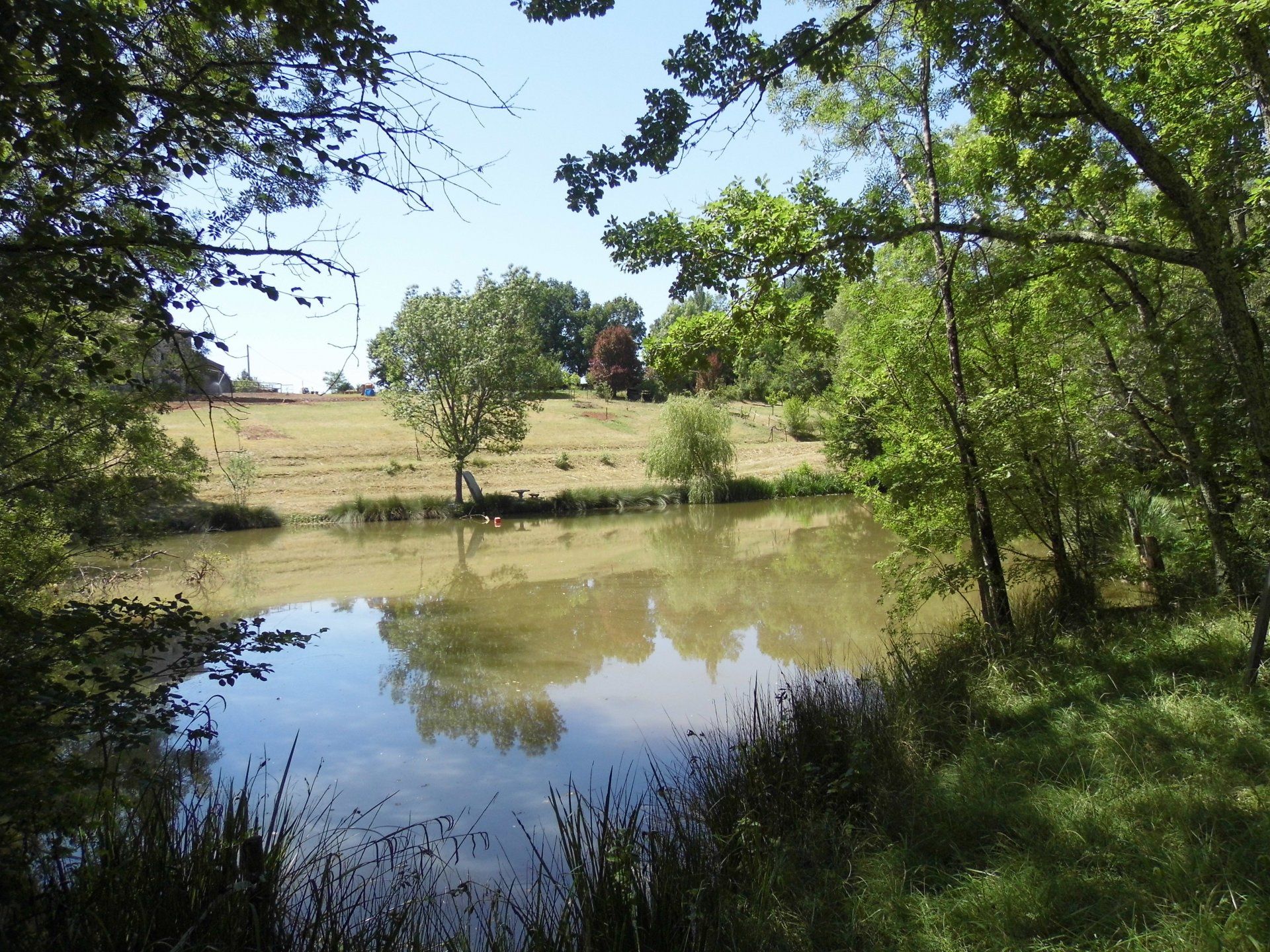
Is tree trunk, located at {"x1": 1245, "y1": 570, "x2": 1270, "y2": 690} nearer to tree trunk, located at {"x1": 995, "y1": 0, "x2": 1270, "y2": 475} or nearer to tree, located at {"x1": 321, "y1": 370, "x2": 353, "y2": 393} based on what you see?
tree trunk, located at {"x1": 995, "y1": 0, "x2": 1270, "y2": 475}

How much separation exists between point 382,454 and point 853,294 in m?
28.4

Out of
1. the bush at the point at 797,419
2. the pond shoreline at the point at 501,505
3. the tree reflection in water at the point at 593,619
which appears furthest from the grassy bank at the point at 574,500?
the bush at the point at 797,419

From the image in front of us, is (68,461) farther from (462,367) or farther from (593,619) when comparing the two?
(462,367)

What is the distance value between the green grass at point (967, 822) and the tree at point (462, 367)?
22.6 meters

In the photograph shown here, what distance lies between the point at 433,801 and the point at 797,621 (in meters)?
7.01

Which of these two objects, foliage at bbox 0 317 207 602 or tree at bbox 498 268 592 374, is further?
tree at bbox 498 268 592 374

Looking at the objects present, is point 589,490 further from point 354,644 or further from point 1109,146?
point 1109,146

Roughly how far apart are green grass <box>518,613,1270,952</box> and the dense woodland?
4.6 inches

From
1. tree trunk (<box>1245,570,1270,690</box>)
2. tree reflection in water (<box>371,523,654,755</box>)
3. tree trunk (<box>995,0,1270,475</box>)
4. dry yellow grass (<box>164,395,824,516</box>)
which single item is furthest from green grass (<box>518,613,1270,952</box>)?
dry yellow grass (<box>164,395,824,516</box>)

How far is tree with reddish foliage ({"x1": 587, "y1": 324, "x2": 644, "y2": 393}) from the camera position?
5997cm

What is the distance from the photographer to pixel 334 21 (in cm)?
368

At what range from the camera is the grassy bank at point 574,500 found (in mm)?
27922

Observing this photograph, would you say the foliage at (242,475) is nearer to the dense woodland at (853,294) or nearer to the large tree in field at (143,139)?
the dense woodland at (853,294)

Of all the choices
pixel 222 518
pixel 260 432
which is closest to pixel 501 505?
pixel 222 518
